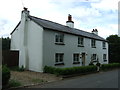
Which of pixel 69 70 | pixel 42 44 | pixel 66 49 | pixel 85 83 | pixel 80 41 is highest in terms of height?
pixel 80 41

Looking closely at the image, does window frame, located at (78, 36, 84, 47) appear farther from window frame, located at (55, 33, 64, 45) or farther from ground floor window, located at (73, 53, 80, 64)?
window frame, located at (55, 33, 64, 45)

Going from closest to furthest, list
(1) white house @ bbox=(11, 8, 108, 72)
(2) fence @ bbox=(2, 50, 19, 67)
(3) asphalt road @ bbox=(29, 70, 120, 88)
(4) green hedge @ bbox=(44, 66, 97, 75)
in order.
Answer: (3) asphalt road @ bbox=(29, 70, 120, 88)
(4) green hedge @ bbox=(44, 66, 97, 75)
(1) white house @ bbox=(11, 8, 108, 72)
(2) fence @ bbox=(2, 50, 19, 67)

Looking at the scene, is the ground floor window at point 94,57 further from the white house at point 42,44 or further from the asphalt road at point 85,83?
the asphalt road at point 85,83

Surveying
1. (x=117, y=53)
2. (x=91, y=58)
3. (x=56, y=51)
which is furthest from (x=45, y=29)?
(x=117, y=53)

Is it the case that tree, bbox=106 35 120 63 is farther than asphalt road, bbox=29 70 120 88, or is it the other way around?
tree, bbox=106 35 120 63

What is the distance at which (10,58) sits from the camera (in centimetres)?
1983

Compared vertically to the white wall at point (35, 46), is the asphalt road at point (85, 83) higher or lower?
lower

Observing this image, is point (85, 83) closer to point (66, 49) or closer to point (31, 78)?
point (31, 78)

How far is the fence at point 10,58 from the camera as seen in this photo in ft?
62.8

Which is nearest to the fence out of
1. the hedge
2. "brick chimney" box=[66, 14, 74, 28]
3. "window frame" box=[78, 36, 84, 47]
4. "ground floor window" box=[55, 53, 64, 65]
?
the hedge

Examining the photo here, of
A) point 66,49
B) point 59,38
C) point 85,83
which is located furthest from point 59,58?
point 85,83

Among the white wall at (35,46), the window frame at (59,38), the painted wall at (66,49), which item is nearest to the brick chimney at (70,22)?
the painted wall at (66,49)

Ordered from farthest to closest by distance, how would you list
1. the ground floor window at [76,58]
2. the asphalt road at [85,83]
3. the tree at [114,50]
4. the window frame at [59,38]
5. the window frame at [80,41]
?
1. the tree at [114,50]
2. the window frame at [80,41]
3. the ground floor window at [76,58]
4. the window frame at [59,38]
5. the asphalt road at [85,83]

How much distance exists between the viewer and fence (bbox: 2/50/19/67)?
1915cm
